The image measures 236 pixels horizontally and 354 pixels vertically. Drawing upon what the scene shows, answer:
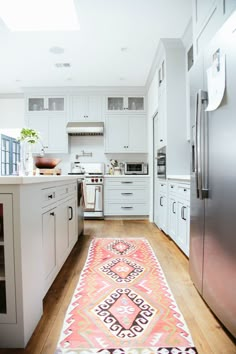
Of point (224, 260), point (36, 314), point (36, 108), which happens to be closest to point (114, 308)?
point (36, 314)

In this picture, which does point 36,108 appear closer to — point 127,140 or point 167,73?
point 127,140

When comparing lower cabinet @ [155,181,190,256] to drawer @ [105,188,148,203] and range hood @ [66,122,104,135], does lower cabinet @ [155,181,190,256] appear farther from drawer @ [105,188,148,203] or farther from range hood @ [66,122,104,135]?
range hood @ [66,122,104,135]

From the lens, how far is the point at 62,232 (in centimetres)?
217

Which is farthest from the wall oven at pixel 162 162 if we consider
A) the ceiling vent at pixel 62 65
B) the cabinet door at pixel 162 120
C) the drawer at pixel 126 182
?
the ceiling vent at pixel 62 65

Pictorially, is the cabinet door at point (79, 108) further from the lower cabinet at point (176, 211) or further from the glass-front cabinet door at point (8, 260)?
the glass-front cabinet door at point (8, 260)

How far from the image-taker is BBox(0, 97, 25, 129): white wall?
5.43 m

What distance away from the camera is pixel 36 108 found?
16.9ft

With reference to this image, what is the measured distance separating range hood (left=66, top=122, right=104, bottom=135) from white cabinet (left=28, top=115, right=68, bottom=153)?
20cm

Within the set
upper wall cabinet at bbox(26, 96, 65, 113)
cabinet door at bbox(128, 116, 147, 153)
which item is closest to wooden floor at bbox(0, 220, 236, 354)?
cabinet door at bbox(128, 116, 147, 153)

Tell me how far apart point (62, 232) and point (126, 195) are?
280cm

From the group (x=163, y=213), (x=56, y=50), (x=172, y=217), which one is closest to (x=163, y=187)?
(x=163, y=213)

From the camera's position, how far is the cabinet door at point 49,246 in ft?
5.38

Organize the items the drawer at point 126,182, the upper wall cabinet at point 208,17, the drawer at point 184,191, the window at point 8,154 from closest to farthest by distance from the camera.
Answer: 1. the upper wall cabinet at point 208,17
2. the drawer at point 184,191
3. the drawer at point 126,182
4. the window at point 8,154

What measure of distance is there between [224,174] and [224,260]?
0.47 m
